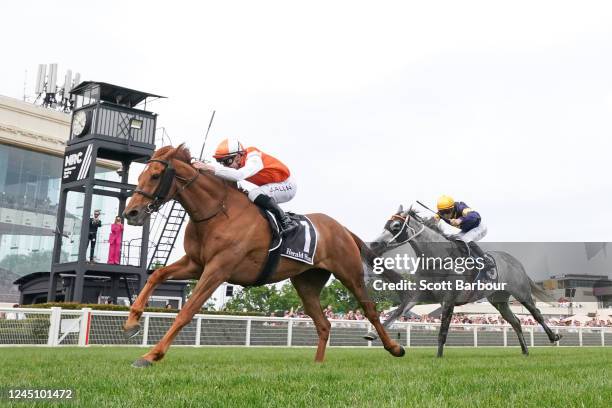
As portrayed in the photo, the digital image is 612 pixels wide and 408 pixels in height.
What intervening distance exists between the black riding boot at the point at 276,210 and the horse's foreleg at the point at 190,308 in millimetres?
993

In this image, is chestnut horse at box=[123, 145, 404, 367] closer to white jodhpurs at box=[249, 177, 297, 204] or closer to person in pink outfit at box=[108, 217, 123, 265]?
white jodhpurs at box=[249, 177, 297, 204]

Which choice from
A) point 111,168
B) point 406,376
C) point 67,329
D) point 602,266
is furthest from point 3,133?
point 406,376

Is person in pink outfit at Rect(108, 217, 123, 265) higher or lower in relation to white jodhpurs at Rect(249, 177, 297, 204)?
higher

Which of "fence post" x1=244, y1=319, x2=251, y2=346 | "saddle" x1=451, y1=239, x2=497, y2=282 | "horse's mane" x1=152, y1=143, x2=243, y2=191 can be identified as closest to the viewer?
"horse's mane" x1=152, y1=143, x2=243, y2=191

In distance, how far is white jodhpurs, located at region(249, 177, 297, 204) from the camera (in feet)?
22.9

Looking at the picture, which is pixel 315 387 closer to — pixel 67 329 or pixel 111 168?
pixel 67 329

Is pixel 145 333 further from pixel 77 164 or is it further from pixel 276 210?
pixel 77 164

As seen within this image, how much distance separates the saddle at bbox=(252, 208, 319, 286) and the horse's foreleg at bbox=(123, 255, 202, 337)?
694 mm

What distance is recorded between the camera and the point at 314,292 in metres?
7.60

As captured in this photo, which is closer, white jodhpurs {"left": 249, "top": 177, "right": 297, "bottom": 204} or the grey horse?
white jodhpurs {"left": 249, "top": 177, "right": 297, "bottom": 204}

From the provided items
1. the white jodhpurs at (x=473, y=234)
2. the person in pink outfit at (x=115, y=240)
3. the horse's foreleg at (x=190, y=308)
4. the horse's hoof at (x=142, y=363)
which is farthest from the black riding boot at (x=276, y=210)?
the person in pink outfit at (x=115, y=240)

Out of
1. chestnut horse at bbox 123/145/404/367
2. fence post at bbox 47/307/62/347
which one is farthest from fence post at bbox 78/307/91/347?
chestnut horse at bbox 123/145/404/367

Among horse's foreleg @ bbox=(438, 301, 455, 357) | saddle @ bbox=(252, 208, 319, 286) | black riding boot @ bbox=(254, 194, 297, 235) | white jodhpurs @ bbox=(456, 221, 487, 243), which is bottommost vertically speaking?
horse's foreleg @ bbox=(438, 301, 455, 357)

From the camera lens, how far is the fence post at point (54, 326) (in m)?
12.8
